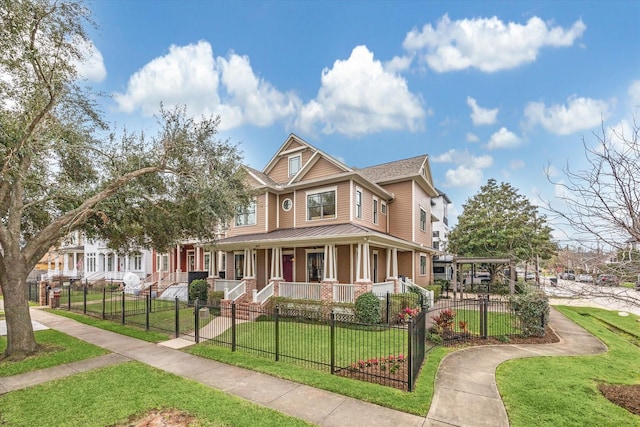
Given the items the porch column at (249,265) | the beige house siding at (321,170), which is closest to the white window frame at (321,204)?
the beige house siding at (321,170)

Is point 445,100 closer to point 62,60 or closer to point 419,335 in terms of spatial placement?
point 419,335

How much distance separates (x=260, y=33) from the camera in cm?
1642

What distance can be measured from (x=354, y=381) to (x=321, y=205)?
1158 centimetres

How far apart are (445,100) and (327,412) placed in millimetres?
19977

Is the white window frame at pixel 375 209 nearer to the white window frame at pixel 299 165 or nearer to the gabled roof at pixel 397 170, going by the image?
the gabled roof at pixel 397 170

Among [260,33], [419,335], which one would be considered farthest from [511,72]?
[419,335]

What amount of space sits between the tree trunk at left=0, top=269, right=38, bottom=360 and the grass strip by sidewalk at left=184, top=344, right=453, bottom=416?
4463mm

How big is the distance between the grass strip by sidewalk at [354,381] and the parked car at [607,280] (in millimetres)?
3383

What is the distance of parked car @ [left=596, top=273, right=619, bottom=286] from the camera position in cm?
481

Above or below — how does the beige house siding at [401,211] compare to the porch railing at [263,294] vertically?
above

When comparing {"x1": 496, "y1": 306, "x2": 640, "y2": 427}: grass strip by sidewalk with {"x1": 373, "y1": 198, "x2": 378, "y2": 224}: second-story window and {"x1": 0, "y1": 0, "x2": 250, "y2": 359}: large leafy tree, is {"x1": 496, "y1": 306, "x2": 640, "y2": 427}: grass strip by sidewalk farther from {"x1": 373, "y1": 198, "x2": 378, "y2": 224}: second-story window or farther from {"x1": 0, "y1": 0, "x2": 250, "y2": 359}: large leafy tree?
{"x1": 373, "y1": 198, "x2": 378, "y2": 224}: second-story window

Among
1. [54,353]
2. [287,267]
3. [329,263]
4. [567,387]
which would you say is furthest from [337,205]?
[54,353]

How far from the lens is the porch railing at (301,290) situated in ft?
47.0

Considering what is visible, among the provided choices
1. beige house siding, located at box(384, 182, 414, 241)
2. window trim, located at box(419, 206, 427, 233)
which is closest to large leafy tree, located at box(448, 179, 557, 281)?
window trim, located at box(419, 206, 427, 233)
